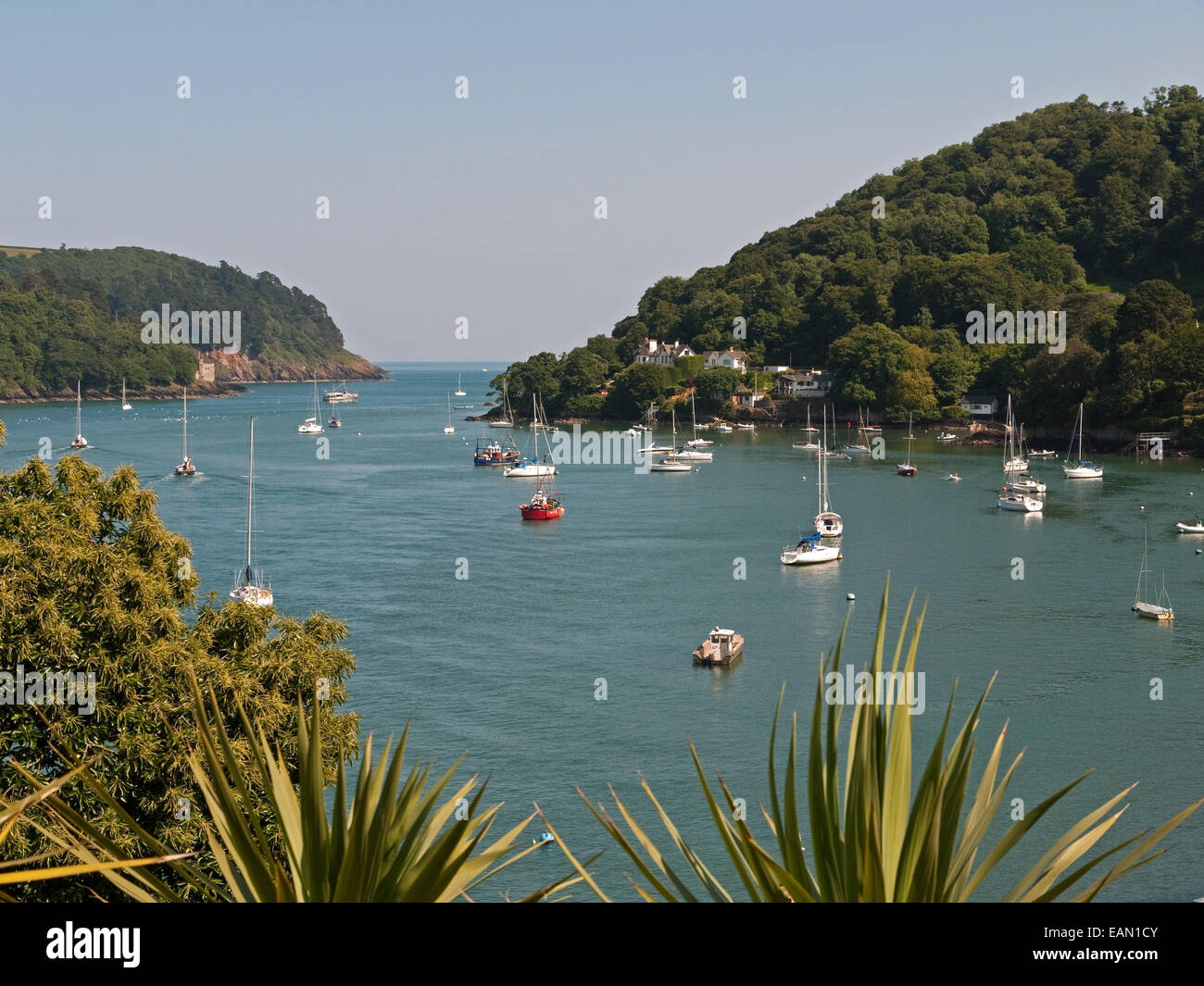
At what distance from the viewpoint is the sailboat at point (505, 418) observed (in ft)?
382

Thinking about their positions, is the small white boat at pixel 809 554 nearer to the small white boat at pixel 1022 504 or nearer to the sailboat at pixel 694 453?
the small white boat at pixel 1022 504

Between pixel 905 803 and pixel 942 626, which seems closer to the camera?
pixel 905 803

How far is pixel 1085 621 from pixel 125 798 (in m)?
29.0

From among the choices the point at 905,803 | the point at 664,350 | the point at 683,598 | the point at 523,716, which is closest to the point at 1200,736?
the point at 523,716

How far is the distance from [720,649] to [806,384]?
82.9 meters

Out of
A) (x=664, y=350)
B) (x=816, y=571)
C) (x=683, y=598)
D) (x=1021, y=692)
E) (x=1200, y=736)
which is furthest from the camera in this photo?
(x=664, y=350)

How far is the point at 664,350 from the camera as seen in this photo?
129500mm

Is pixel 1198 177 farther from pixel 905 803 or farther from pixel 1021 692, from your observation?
pixel 905 803

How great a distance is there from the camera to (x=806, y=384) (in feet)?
365

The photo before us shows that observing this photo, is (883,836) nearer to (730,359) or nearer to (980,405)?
(980,405)

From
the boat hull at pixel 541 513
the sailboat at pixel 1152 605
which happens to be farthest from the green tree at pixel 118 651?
the boat hull at pixel 541 513

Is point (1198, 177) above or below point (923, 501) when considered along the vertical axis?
above

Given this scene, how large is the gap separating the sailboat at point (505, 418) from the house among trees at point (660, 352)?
14.8 meters
